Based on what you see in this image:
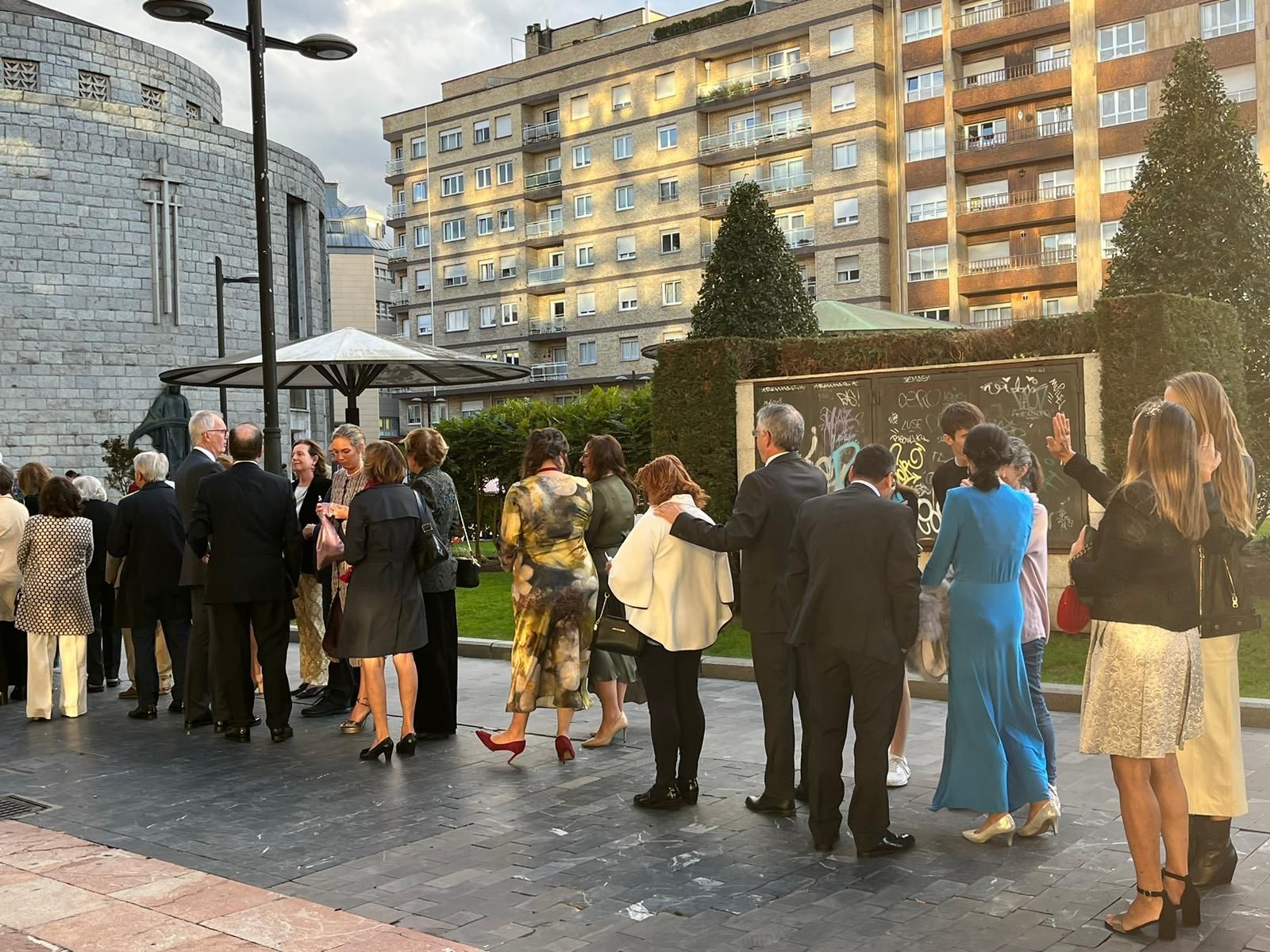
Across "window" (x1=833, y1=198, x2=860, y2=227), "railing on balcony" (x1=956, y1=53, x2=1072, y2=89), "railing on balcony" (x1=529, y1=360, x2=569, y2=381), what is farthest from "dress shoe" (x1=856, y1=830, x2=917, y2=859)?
"railing on balcony" (x1=529, y1=360, x2=569, y2=381)

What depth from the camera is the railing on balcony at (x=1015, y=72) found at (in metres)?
47.9

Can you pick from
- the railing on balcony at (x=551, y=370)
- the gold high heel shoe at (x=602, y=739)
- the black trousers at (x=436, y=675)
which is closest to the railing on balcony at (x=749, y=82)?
the railing on balcony at (x=551, y=370)

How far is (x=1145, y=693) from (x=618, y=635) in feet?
9.82

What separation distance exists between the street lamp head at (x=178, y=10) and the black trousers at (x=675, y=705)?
323 inches

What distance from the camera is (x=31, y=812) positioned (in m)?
6.82

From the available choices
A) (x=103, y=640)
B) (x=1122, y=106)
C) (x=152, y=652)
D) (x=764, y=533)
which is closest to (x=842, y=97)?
(x=1122, y=106)

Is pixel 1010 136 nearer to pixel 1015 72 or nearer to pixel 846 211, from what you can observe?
pixel 1015 72

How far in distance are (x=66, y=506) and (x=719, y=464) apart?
635cm

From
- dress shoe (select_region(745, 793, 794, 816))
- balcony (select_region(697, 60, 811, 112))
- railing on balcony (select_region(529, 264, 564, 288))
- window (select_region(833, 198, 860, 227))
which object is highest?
balcony (select_region(697, 60, 811, 112))

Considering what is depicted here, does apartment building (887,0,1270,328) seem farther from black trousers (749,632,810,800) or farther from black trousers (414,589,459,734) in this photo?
black trousers (749,632,810,800)

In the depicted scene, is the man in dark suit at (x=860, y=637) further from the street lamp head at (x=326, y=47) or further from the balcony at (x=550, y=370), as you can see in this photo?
the balcony at (x=550, y=370)

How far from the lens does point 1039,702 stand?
6.18m

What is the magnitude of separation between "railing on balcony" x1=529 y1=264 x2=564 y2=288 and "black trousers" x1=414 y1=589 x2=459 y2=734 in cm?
5646

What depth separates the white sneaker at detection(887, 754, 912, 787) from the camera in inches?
269
